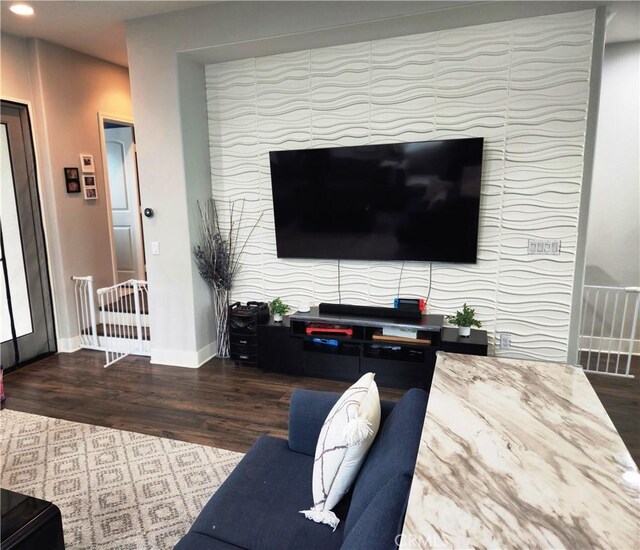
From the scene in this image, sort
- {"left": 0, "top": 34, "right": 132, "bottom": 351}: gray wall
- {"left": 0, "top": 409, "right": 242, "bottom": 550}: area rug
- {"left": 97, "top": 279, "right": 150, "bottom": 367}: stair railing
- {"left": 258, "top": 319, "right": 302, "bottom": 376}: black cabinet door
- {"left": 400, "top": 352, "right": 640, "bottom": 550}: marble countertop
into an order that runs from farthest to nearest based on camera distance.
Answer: {"left": 97, "top": 279, "right": 150, "bottom": 367}: stair railing < {"left": 0, "top": 34, "right": 132, "bottom": 351}: gray wall < {"left": 258, "top": 319, "right": 302, "bottom": 376}: black cabinet door < {"left": 0, "top": 409, "right": 242, "bottom": 550}: area rug < {"left": 400, "top": 352, "right": 640, "bottom": 550}: marble countertop

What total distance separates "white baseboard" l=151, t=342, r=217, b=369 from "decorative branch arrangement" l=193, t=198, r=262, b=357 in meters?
0.17

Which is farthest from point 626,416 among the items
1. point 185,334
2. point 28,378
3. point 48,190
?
point 48,190

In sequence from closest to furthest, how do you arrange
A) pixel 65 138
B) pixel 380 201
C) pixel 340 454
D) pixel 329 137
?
pixel 340 454, pixel 380 201, pixel 329 137, pixel 65 138

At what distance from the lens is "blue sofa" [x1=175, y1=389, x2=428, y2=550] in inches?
45.2

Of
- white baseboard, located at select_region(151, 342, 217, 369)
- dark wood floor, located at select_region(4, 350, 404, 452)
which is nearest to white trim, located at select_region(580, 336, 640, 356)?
dark wood floor, located at select_region(4, 350, 404, 452)

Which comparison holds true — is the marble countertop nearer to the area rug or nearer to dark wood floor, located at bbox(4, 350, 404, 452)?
the area rug

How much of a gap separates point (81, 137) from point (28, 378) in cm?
253

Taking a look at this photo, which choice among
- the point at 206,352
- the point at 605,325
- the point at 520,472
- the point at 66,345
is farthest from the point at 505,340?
the point at 66,345

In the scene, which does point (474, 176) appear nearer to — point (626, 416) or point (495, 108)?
point (495, 108)

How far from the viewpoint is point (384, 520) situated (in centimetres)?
108

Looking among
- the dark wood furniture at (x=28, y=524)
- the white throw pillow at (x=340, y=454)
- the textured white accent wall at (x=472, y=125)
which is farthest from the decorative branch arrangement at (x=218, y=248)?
the white throw pillow at (x=340, y=454)

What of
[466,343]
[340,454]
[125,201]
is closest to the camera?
[340,454]

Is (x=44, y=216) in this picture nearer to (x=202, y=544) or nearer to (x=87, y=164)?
(x=87, y=164)

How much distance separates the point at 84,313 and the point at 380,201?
11.1ft
